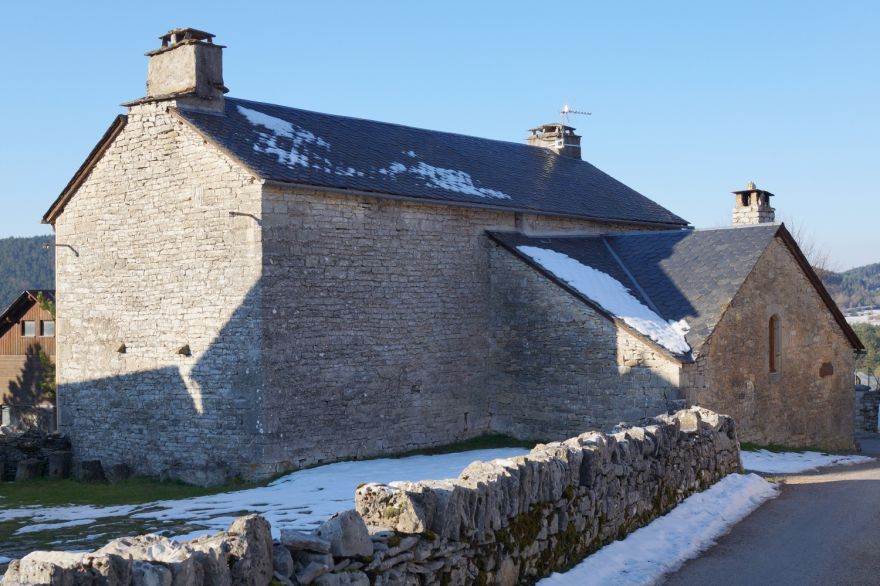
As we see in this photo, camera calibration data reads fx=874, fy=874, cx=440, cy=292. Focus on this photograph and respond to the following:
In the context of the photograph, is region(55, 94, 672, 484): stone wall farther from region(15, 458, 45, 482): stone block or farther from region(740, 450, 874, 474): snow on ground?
region(740, 450, 874, 474): snow on ground

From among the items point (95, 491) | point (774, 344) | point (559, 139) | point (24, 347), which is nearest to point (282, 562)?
point (95, 491)

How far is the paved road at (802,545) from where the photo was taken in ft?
28.3

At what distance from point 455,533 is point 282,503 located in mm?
6092

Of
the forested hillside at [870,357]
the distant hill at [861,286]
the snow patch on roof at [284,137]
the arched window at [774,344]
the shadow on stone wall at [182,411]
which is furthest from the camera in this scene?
the distant hill at [861,286]

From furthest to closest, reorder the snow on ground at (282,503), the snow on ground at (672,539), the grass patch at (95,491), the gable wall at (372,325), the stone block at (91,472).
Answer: the stone block at (91,472), the gable wall at (372,325), the grass patch at (95,491), the snow on ground at (282,503), the snow on ground at (672,539)

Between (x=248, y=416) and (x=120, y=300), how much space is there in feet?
14.2

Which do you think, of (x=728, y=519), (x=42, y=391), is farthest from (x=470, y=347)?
(x=42, y=391)

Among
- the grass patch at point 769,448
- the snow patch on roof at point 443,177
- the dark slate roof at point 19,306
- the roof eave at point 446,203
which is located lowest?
the grass patch at point 769,448

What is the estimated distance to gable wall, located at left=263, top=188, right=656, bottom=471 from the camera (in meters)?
15.4

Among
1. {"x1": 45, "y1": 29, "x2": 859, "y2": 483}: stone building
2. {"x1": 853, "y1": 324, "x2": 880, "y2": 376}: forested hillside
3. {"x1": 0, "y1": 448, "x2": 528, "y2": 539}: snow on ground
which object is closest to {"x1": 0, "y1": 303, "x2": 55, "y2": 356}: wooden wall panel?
{"x1": 45, "y1": 29, "x2": 859, "y2": 483}: stone building

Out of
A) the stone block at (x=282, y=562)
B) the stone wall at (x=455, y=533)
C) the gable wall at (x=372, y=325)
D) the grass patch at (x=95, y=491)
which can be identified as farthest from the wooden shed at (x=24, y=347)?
the stone block at (x=282, y=562)

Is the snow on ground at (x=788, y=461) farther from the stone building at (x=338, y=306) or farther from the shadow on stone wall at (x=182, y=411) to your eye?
the shadow on stone wall at (x=182, y=411)

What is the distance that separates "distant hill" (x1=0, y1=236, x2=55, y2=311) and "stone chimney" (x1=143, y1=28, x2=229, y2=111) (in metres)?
51.1

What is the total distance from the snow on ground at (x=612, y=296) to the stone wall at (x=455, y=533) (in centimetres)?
591
